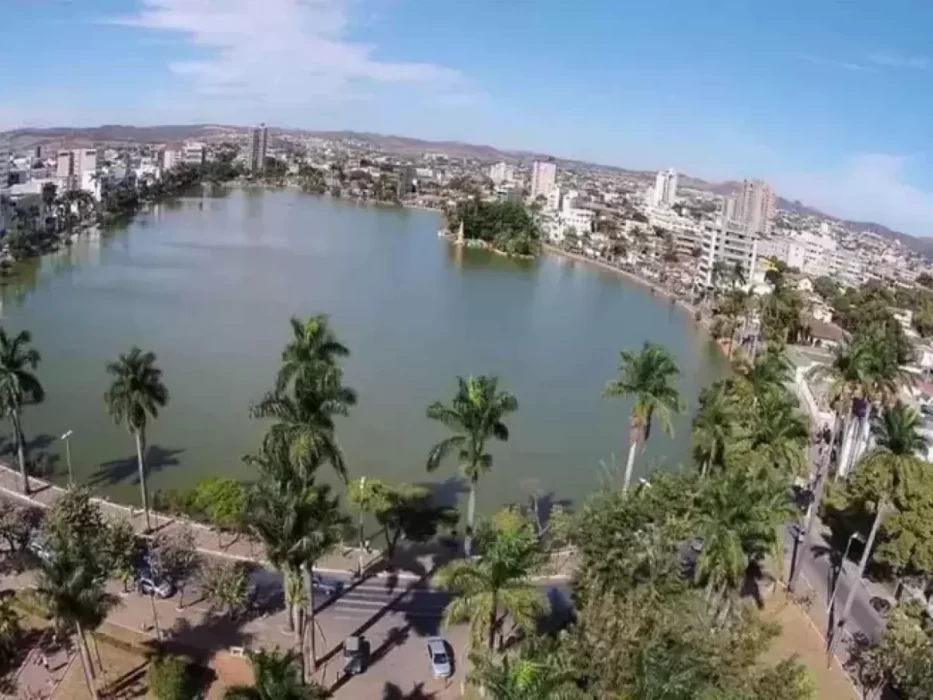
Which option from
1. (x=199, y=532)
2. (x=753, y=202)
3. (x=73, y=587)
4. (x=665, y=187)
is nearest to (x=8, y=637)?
(x=73, y=587)

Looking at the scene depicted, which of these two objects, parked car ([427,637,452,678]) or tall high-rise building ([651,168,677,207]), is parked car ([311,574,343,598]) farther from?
tall high-rise building ([651,168,677,207])

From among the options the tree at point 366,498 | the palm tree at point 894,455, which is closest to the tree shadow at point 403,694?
the tree at point 366,498

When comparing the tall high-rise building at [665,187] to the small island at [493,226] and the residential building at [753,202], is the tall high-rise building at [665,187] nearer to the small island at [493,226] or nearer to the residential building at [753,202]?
the residential building at [753,202]

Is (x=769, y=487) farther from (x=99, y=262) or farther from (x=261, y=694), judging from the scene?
(x=99, y=262)

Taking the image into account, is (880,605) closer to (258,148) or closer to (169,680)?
(169,680)

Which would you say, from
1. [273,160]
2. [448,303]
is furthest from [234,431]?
[273,160]
